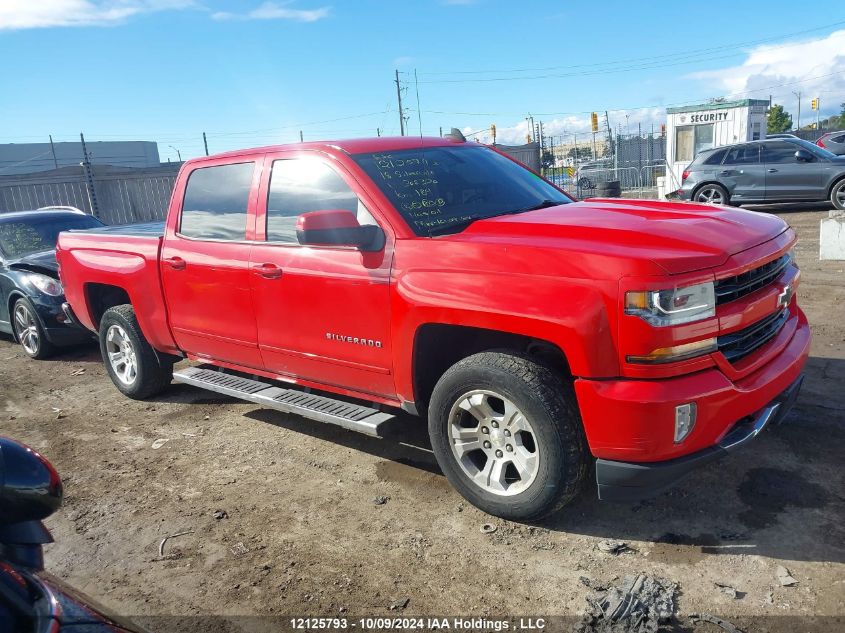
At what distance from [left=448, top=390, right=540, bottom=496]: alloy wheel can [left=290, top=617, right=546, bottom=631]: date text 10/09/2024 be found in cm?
69

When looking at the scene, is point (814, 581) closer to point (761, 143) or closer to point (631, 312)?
point (631, 312)

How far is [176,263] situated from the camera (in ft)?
15.8

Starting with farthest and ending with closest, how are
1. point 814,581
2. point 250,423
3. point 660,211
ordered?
point 250,423
point 660,211
point 814,581

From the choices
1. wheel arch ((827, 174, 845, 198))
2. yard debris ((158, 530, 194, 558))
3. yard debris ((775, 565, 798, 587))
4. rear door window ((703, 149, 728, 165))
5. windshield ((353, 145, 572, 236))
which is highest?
windshield ((353, 145, 572, 236))

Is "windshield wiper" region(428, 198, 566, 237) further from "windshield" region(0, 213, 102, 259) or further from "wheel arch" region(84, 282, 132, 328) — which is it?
"windshield" region(0, 213, 102, 259)

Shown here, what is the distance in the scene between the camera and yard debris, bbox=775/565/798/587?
2.76 meters

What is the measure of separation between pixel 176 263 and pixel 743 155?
13.5 metres

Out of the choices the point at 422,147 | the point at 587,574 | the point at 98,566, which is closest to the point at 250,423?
the point at 98,566

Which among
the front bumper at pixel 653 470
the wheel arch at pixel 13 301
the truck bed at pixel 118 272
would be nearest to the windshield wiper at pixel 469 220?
the front bumper at pixel 653 470

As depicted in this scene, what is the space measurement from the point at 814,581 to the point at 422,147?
10.4 ft

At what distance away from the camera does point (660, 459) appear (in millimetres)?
2863

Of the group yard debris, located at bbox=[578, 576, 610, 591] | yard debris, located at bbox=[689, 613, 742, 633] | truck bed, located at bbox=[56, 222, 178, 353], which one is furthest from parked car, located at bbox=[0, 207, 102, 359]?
yard debris, located at bbox=[689, 613, 742, 633]

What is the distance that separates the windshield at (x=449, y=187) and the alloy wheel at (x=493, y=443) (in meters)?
0.97

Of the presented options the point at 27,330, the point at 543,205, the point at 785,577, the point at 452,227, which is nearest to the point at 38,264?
the point at 27,330
